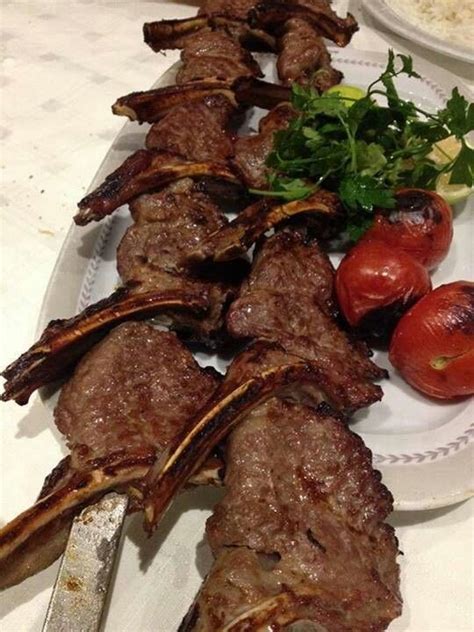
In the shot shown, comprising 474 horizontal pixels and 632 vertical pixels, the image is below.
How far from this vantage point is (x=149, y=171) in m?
2.32

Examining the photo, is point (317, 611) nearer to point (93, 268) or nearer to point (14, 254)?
point (93, 268)

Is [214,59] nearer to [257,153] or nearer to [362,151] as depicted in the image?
[257,153]

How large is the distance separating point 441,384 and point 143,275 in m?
0.98

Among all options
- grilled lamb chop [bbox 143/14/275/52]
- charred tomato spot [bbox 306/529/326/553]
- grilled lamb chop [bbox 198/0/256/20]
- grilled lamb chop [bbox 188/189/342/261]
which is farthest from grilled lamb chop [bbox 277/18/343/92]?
charred tomato spot [bbox 306/529/326/553]

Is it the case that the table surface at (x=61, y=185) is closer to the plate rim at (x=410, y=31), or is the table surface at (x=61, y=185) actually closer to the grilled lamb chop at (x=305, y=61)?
the plate rim at (x=410, y=31)

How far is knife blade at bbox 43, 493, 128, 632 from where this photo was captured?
1.43 m

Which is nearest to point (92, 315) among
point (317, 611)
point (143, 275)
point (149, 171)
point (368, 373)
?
point (143, 275)

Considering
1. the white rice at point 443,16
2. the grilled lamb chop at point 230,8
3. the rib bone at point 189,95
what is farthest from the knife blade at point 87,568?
the white rice at point 443,16

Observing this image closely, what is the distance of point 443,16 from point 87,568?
3423 mm

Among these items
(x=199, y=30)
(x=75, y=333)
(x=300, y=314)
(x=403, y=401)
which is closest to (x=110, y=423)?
(x=75, y=333)

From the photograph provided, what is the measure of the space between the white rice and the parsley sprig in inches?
48.2

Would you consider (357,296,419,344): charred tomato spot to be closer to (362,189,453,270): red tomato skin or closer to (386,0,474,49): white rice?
(362,189,453,270): red tomato skin

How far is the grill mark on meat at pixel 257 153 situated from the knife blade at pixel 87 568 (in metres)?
1.32

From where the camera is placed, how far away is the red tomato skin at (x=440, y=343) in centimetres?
194
